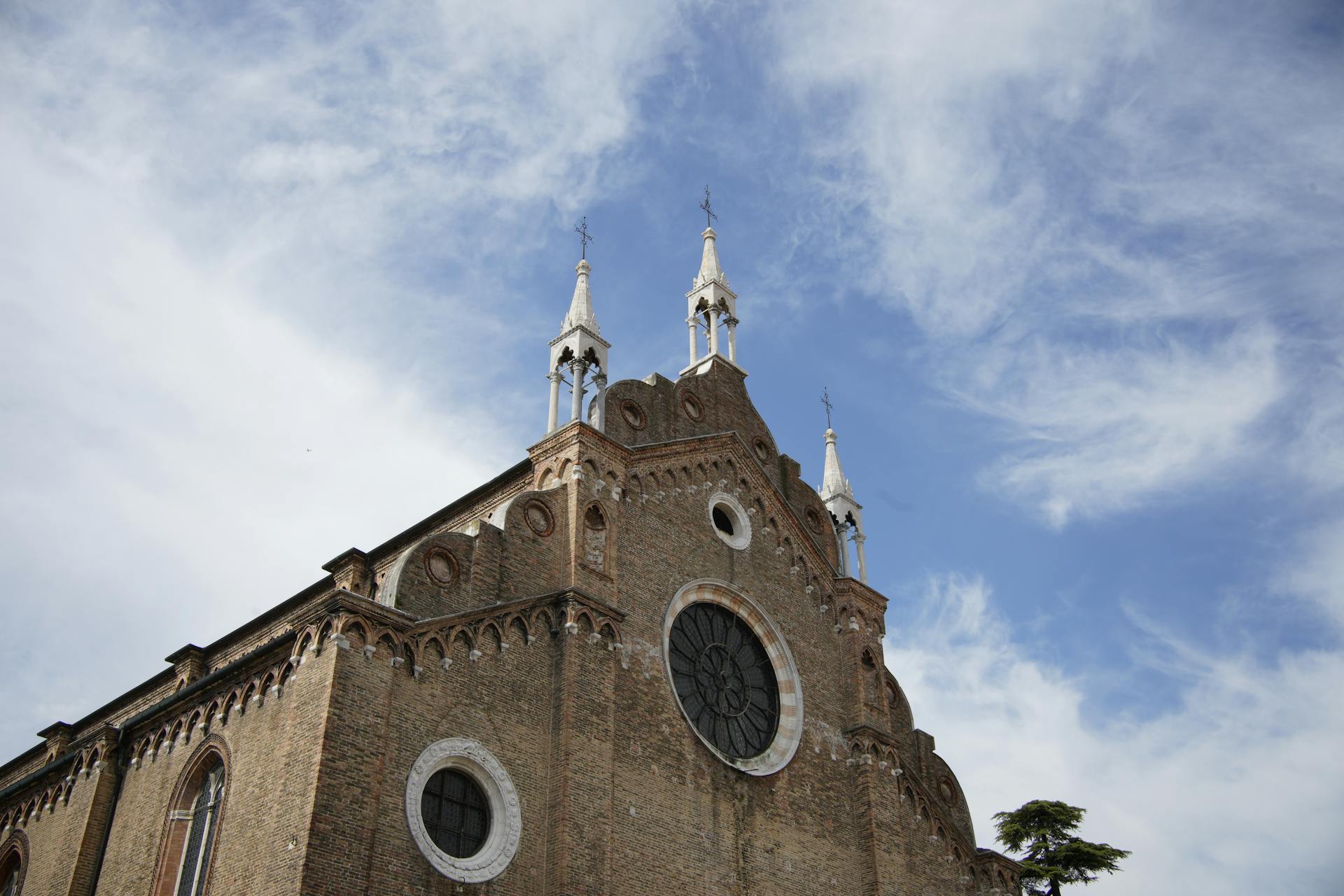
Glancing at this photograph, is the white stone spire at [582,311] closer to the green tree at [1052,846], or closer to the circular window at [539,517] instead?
the circular window at [539,517]

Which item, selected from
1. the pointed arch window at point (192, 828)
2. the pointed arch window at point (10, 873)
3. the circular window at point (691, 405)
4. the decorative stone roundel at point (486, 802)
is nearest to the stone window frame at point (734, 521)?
the circular window at point (691, 405)

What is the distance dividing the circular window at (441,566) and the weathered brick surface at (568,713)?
41 millimetres

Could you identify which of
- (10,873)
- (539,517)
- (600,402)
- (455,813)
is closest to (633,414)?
(600,402)

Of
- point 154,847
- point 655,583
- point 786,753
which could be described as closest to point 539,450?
point 655,583

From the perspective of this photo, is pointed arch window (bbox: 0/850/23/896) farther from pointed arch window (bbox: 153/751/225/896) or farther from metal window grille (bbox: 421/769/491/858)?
metal window grille (bbox: 421/769/491/858)

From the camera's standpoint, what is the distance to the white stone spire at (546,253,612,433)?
72.5ft

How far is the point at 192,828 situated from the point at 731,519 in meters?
11.3

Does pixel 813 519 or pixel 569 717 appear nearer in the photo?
pixel 569 717

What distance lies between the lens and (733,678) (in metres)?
22.6

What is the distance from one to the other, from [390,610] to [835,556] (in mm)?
12582

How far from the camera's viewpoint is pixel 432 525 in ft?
77.3

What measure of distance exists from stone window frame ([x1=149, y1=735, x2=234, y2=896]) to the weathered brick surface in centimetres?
11

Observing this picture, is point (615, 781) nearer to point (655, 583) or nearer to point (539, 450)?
point (655, 583)

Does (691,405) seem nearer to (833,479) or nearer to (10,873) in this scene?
(833,479)
